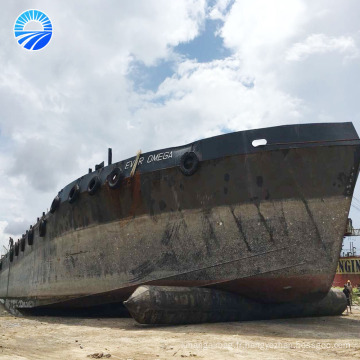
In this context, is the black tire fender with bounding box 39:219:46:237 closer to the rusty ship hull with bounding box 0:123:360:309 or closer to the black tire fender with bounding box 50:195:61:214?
the black tire fender with bounding box 50:195:61:214

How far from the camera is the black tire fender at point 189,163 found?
10.2 metres

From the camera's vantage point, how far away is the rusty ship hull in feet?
30.3

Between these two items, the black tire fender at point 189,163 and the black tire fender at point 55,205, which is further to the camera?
the black tire fender at point 55,205

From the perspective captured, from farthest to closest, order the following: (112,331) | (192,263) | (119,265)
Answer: (119,265), (192,263), (112,331)

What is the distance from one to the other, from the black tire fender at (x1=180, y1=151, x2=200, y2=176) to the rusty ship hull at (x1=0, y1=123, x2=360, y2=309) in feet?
0.09

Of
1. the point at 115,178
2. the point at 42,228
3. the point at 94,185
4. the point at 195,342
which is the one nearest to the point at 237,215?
the point at 195,342

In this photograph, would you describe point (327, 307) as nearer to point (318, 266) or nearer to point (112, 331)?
point (318, 266)

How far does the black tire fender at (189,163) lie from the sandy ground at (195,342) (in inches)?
151

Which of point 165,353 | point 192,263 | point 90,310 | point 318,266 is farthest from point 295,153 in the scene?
point 90,310

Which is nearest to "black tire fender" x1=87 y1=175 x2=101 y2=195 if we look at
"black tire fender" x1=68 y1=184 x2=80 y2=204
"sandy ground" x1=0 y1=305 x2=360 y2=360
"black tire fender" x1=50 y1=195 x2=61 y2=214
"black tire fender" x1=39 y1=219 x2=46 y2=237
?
"black tire fender" x1=68 y1=184 x2=80 y2=204

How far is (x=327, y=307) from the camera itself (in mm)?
11430

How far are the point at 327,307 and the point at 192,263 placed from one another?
178 inches

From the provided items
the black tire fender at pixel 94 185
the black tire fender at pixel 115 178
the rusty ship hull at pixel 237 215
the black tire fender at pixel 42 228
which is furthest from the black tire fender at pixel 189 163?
the black tire fender at pixel 42 228

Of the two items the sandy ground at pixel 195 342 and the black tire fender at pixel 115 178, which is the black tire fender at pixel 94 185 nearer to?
the black tire fender at pixel 115 178
